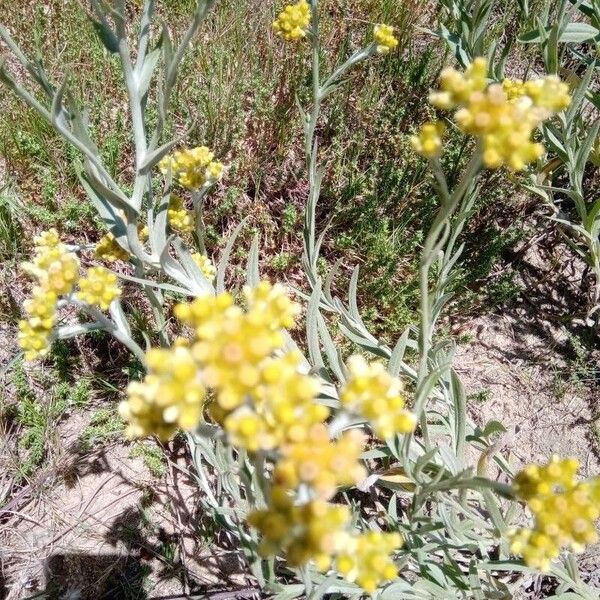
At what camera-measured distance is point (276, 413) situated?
697mm

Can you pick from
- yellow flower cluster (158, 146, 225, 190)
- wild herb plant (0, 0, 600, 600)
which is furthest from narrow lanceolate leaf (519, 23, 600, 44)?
yellow flower cluster (158, 146, 225, 190)

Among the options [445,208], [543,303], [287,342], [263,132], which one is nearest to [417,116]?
[263,132]

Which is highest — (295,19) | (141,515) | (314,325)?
(295,19)

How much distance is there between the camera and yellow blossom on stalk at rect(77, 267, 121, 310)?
124 centimetres

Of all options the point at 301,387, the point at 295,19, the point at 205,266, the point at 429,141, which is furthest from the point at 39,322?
the point at 295,19

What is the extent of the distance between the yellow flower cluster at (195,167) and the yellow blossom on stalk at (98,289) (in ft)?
1.46

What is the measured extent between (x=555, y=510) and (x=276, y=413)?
51 cm

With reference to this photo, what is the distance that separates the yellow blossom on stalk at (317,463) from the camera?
0.68 metres

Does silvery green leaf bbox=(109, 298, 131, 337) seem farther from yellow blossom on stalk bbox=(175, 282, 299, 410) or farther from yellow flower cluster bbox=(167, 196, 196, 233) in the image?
yellow blossom on stalk bbox=(175, 282, 299, 410)

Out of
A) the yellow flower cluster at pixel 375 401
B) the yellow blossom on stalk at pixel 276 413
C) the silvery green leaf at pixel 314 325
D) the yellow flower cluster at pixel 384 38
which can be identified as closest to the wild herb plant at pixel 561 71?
the yellow flower cluster at pixel 384 38

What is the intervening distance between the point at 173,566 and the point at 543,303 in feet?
5.93

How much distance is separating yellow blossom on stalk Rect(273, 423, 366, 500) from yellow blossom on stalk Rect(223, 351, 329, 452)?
1 cm

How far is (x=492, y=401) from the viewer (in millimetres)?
2309

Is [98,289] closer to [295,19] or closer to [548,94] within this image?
[548,94]
